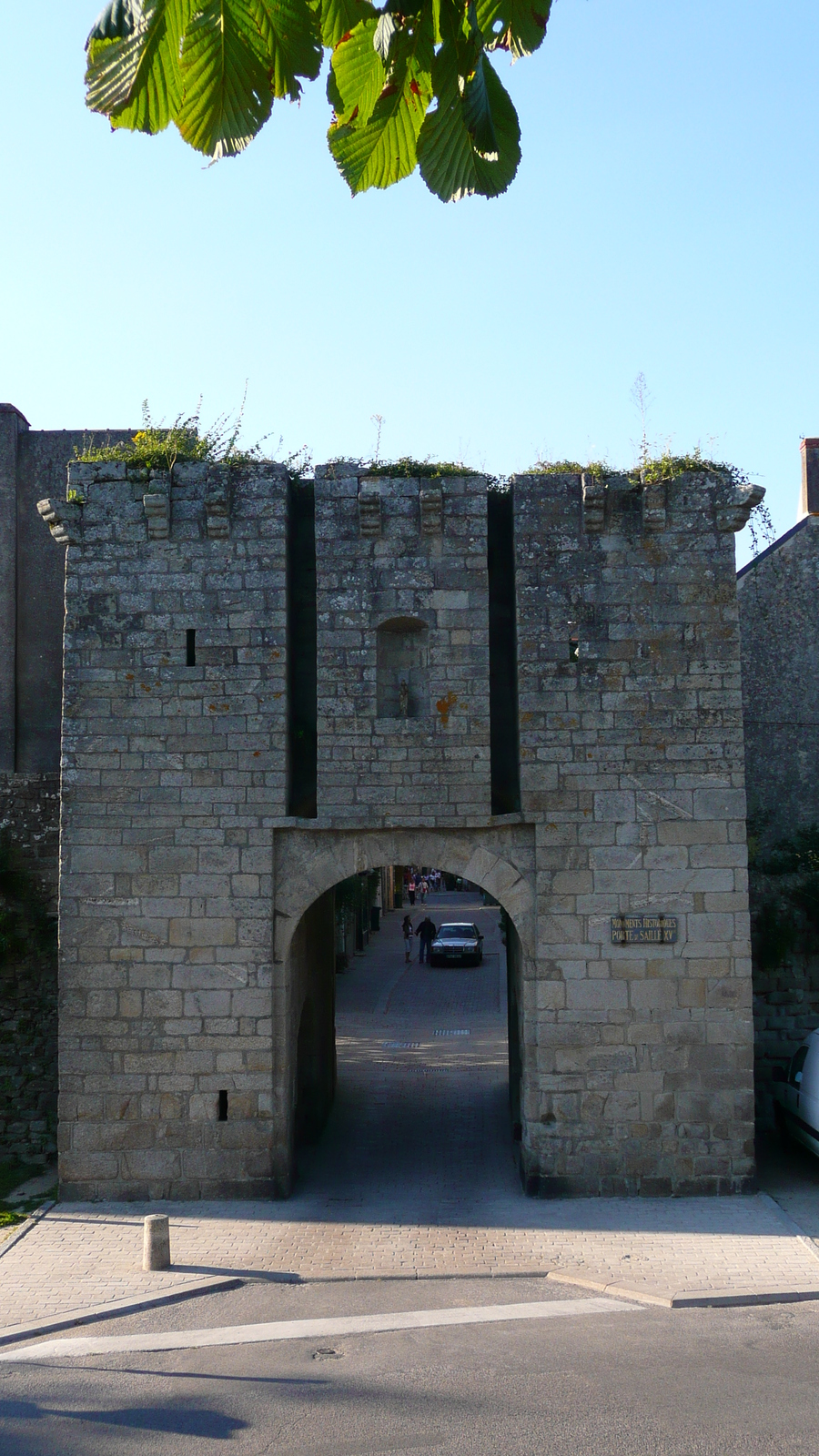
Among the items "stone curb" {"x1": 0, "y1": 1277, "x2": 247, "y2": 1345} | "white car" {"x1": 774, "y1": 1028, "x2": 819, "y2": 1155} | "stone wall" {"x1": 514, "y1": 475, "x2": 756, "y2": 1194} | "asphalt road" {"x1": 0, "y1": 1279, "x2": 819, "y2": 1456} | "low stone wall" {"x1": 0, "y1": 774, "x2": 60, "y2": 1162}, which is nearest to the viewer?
"asphalt road" {"x1": 0, "y1": 1279, "x2": 819, "y2": 1456}

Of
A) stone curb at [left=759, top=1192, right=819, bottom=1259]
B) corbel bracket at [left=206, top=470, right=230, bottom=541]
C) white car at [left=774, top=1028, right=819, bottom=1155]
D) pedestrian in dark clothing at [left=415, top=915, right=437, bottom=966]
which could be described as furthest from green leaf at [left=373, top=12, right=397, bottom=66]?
pedestrian in dark clothing at [left=415, top=915, right=437, bottom=966]

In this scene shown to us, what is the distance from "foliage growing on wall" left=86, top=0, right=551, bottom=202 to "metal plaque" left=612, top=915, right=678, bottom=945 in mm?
8731

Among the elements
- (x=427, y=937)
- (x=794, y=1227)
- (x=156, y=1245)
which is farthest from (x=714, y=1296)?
(x=427, y=937)

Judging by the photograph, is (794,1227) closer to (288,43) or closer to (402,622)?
(402,622)

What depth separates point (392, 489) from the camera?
1086 centimetres

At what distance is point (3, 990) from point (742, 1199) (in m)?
8.00

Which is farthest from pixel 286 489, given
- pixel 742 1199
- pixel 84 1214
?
pixel 742 1199

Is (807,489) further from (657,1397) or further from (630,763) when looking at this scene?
(657,1397)

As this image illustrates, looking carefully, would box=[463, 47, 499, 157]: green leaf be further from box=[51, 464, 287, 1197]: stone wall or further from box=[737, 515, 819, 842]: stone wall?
box=[737, 515, 819, 842]: stone wall

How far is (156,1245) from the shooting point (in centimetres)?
881

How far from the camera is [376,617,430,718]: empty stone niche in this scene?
428 inches

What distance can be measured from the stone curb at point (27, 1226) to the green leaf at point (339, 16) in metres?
9.59

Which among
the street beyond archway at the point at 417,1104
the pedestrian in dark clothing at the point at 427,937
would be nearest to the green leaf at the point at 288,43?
the street beyond archway at the point at 417,1104

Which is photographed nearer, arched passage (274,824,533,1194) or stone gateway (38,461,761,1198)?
stone gateway (38,461,761,1198)
